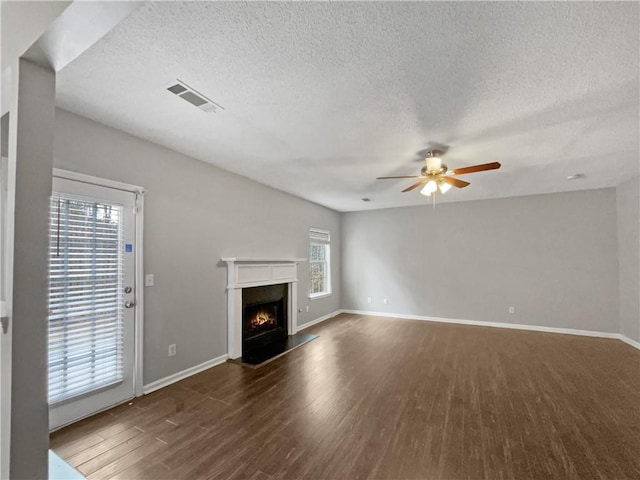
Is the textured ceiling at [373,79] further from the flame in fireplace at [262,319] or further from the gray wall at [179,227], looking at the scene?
the flame in fireplace at [262,319]

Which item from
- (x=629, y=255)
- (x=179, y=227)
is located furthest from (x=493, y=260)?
Answer: (x=179, y=227)

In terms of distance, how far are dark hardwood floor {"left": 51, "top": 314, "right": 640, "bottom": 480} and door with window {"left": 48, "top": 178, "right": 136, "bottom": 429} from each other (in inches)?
8.9

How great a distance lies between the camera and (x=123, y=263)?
276 cm

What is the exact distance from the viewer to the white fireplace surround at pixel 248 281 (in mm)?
3977

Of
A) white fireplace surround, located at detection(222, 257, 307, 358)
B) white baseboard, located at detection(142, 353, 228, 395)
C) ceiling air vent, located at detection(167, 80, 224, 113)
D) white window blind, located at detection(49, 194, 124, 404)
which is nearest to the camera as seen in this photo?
ceiling air vent, located at detection(167, 80, 224, 113)

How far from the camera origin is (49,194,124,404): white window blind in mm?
2297

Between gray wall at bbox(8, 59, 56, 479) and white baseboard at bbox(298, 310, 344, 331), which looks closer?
gray wall at bbox(8, 59, 56, 479)

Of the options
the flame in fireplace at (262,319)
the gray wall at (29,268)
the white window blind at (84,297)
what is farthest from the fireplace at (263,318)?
the gray wall at (29,268)

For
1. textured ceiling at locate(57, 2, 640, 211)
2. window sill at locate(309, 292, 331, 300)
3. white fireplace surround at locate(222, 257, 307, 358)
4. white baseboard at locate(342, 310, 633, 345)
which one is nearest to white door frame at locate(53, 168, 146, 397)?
textured ceiling at locate(57, 2, 640, 211)

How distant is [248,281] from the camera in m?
4.27

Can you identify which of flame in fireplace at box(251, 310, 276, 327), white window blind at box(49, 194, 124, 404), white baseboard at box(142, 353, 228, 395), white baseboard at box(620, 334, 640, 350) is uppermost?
white window blind at box(49, 194, 124, 404)

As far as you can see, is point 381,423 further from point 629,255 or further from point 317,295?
point 629,255

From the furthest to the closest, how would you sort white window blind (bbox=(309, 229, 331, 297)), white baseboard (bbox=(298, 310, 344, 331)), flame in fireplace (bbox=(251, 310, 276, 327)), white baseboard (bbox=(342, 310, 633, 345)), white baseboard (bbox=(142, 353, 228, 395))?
white window blind (bbox=(309, 229, 331, 297))
white baseboard (bbox=(298, 310, 344, 331))
white baseboard (bbox=(342, 310, 633, 345))
flame in fireplace (bbox=(251, 310, 276, 327))
white baseboard (bbox=(142, 353, 228, 395))

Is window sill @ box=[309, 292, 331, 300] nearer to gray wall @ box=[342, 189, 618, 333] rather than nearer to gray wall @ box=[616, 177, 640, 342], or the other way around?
gray wall @ box=[342, 189, 618, 333]
